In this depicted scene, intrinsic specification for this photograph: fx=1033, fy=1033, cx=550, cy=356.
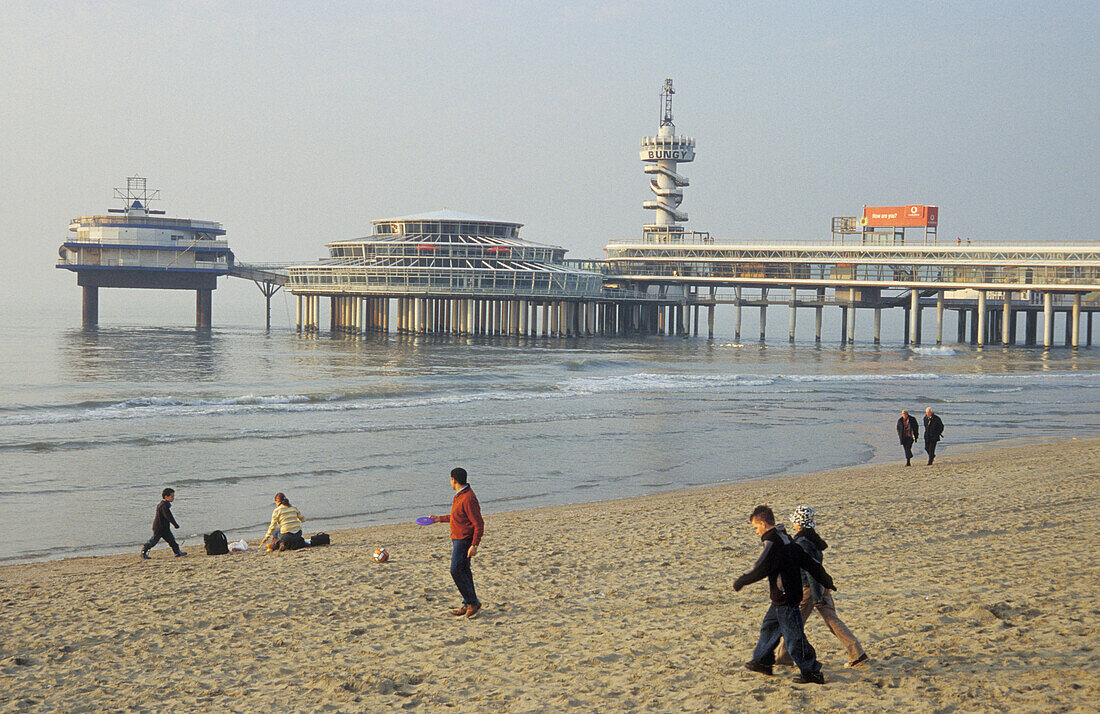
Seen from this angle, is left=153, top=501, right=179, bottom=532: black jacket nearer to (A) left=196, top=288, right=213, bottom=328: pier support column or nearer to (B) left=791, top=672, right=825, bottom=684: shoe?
(B) left=791, top=672, right=825, bottom=684: shoe

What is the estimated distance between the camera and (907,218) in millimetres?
78312

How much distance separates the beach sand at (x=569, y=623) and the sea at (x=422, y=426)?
2.66 m

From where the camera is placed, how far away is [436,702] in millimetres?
6863

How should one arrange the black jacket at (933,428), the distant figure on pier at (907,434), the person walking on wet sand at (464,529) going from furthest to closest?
the distant figure on pier at (907,434)
the black jacket at (933,428)
the person walking on wet sand at (464,529)

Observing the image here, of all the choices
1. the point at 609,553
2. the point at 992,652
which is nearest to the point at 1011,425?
the point at 609,553

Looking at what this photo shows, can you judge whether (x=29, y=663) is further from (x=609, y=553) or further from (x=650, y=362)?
(x=650, y=362)

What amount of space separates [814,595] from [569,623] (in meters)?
2.66

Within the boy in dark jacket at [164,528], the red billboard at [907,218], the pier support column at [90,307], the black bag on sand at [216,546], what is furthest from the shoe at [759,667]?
the pier support column at [90,307]

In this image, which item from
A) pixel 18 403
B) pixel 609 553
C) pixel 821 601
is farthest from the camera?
pixel 18 403

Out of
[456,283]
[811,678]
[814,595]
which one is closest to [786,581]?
[814,595]

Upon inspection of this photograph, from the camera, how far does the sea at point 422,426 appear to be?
55.5 ft

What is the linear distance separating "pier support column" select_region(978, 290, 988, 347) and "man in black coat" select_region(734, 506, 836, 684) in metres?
67.9

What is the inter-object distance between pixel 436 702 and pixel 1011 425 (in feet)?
82.1

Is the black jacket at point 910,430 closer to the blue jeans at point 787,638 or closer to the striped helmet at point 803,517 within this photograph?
the blue jeans at point 787,638
